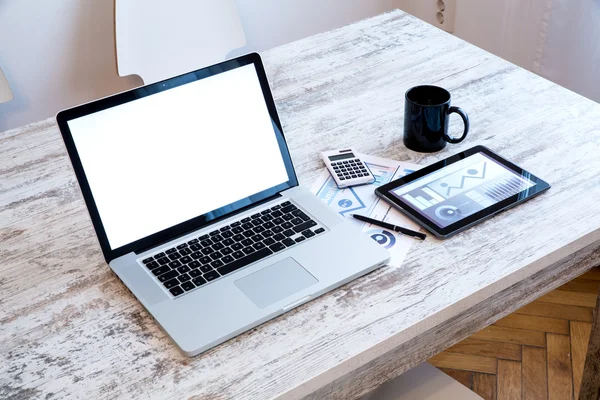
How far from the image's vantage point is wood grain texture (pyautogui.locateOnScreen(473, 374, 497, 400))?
5.99ft

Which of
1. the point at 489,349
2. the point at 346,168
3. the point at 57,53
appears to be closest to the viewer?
the point at 346,168

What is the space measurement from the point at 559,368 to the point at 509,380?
0.14 m

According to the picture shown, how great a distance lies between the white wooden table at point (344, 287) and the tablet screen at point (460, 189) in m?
0.04

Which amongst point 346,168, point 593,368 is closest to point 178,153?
point 346,168

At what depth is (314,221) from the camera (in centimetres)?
111

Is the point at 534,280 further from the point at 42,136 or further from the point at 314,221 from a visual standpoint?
the point at 42,136

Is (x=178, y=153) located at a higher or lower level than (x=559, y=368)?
higher

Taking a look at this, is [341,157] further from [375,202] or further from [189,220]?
[189,220]

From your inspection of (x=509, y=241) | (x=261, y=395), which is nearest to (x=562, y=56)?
(x=509, y=241)

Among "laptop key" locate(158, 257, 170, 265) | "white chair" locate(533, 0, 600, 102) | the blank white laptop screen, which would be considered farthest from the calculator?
"white chair" locate(533, 0, 600, 102)

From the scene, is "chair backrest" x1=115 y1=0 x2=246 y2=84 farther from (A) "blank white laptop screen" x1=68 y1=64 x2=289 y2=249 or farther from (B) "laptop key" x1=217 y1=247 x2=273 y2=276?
(B) "laptop key" x1=217 y1=247 x2=273 y2=276

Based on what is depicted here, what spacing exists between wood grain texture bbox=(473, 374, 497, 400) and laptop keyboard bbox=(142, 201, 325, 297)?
3.19 feet

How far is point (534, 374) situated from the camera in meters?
1.87

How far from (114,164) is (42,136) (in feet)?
1.49
